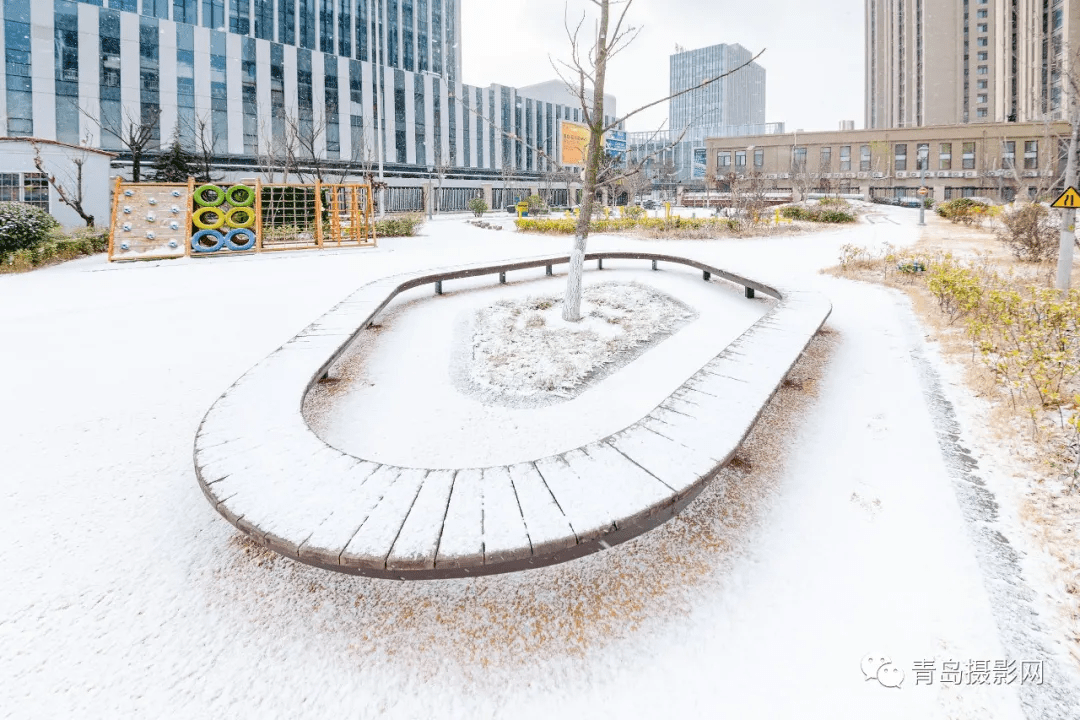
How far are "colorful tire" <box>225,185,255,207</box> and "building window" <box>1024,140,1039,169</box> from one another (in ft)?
227

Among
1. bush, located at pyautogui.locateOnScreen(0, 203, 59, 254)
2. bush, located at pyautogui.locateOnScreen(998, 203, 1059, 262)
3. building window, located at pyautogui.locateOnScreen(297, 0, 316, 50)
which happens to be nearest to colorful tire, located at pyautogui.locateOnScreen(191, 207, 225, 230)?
bush, located at pyautogui.locateOnScreen(0, 203, 59, 254)

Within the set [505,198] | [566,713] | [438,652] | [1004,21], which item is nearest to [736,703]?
[566,713]

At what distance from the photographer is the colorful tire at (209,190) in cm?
1295

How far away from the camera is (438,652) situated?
2037 mm

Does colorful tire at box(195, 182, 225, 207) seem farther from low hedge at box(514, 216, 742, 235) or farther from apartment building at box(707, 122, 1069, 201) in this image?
apartment building at box(707, 122, 1069, 201)

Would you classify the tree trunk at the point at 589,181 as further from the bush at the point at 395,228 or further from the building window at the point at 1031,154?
the building window at the point at 1031,154

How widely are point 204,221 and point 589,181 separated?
35.8 ft

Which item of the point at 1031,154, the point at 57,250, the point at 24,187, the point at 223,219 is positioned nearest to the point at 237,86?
the point at 24,187

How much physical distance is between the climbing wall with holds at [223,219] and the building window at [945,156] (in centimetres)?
6736

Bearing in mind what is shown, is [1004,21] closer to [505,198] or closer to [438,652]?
[505,198]

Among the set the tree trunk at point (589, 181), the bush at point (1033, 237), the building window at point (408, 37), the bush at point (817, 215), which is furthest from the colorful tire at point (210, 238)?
the building window at point (408, 37)

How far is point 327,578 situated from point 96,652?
0.82 m

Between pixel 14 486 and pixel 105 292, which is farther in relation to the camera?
pixel 105 292

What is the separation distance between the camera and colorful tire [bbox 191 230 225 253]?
1282cm
